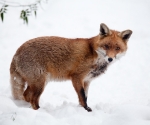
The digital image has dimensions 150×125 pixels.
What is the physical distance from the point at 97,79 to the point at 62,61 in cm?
406

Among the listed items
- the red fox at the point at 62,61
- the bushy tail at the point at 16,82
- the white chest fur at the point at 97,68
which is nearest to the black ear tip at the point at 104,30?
the red fox at the point at 62,61

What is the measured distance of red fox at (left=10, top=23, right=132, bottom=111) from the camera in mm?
5812

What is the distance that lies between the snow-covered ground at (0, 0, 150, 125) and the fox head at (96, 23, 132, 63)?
1.11m

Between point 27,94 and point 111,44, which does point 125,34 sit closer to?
point 111,44

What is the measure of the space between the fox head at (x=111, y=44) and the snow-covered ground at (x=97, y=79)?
1.11m

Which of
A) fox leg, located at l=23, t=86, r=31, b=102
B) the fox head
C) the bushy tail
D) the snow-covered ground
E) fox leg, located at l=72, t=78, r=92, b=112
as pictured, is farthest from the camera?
fox leg, located at l=23, t=86, r=31, b=102

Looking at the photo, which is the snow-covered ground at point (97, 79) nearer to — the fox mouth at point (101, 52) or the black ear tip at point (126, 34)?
the fox mouth at point (101, 52)

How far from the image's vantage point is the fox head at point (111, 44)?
573 cm

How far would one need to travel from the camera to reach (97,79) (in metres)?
9.91

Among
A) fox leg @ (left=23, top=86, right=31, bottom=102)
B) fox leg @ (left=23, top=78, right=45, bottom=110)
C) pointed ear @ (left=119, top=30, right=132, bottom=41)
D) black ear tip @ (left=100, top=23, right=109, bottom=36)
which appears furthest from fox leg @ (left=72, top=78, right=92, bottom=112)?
pointed ear @ (left=119, top=30, right=132, bottom=41)

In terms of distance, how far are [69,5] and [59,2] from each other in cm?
60

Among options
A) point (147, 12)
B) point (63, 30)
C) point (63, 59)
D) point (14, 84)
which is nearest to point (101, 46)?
point (63, 59)

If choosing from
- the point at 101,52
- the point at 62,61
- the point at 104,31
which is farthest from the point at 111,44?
the point at 62,61

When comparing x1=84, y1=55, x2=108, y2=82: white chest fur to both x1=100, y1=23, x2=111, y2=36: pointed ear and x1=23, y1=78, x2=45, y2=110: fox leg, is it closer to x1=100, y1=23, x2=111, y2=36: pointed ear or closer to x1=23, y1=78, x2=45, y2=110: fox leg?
x1=100, y1=23, x2=111, y2=36: pointed ear
